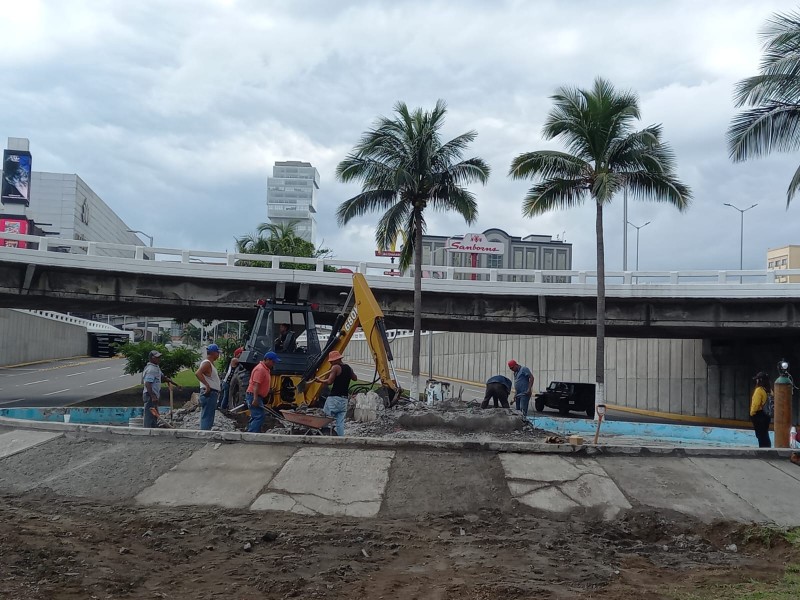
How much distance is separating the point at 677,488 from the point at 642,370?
30.3 m

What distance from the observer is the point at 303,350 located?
16.9 metres

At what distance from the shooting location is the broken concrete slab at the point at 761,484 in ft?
26.8

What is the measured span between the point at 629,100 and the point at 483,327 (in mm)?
13228

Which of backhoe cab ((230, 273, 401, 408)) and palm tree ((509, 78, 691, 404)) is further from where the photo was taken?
palm tree ((509, 78, 691, 404))

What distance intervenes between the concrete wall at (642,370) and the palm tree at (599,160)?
1191 cm

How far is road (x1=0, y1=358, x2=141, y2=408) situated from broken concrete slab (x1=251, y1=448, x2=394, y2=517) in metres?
20.1

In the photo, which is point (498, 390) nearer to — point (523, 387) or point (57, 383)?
point (523, 387)

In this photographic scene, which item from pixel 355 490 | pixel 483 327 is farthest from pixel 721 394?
pixel 355 490

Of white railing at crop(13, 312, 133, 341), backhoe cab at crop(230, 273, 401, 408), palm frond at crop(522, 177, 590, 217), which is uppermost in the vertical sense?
palm frond at crop(522, 177, 590, 217)

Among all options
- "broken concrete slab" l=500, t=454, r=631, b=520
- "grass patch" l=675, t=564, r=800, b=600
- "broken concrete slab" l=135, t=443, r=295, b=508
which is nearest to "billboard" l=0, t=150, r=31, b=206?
"broken concrete slab" l=135, t=443, r=295, b=508

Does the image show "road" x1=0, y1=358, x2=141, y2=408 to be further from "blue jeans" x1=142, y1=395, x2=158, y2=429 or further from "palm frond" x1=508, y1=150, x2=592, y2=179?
"palm frond" x1=508, y1=150, x2=592, y2=179

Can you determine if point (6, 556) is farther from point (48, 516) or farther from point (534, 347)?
point (534, 347)

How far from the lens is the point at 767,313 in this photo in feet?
89.5

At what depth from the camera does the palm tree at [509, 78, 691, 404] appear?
22.6 m
